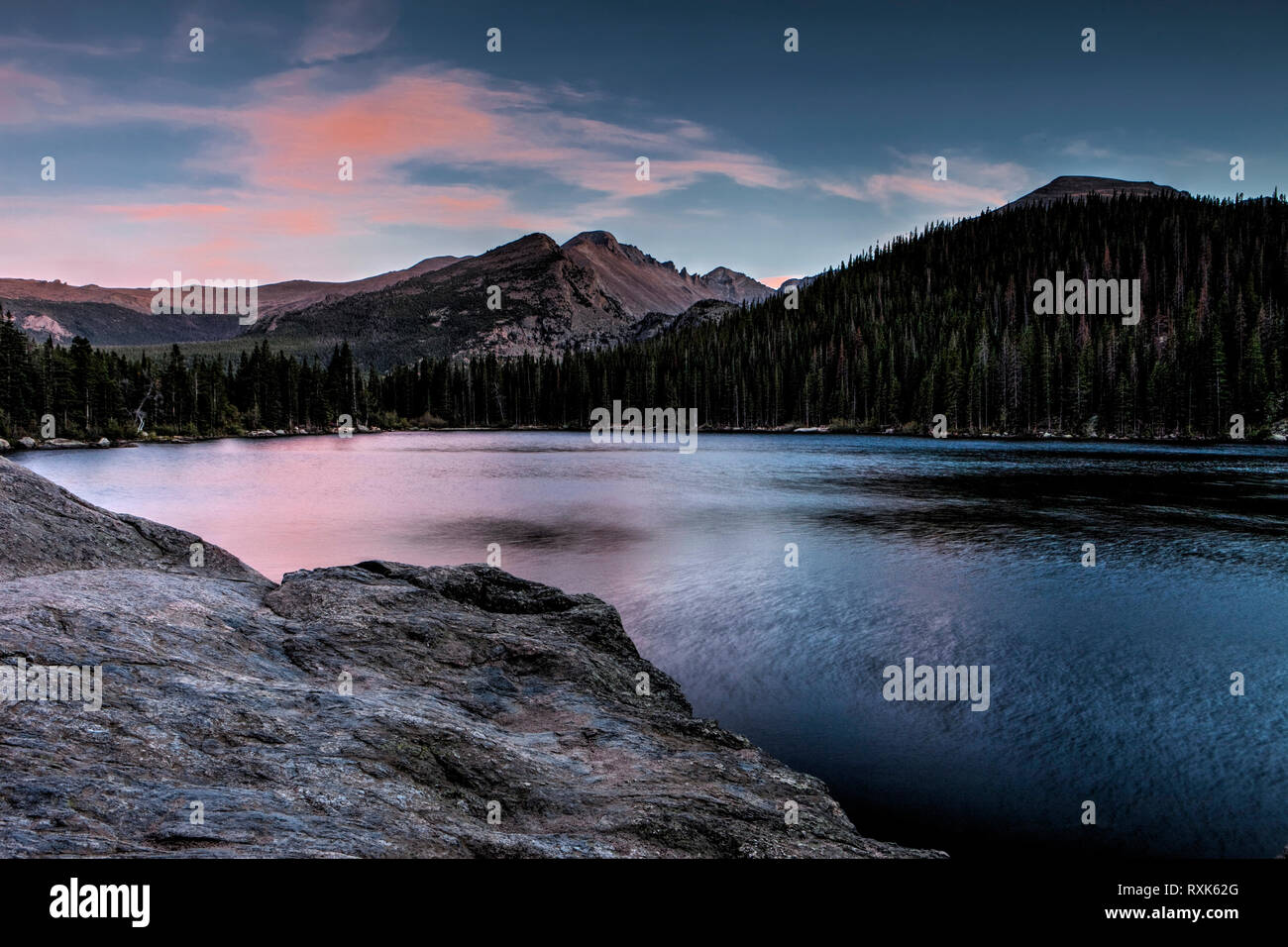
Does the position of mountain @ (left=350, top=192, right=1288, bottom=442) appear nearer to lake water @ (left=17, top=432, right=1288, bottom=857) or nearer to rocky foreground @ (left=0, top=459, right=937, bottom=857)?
lake water @ (left=17, top=432, right=1288, bottom=857)

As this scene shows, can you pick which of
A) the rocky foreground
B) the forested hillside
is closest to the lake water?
the rocky foreground

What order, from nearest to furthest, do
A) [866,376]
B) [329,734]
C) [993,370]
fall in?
1. [329,734]
2. [993,370]
3. [866,376]

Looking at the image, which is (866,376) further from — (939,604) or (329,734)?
A: (329,734)

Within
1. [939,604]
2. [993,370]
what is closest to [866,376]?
[993,370]

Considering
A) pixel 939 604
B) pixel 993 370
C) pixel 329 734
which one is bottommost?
pixel 939 604

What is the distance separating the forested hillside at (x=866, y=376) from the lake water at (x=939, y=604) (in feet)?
187

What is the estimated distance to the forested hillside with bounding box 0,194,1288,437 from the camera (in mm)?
109438

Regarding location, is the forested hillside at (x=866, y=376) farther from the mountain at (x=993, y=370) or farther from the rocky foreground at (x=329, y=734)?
the rocky foreground at (x=329, y=734)

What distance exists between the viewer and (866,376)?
5787 inches

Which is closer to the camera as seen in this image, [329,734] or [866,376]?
[329,734]

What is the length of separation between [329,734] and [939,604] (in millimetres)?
19380

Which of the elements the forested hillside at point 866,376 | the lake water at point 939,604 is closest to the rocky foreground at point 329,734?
the lake water at point 939,604
